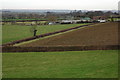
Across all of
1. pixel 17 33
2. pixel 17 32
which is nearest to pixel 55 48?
pixel 17 33

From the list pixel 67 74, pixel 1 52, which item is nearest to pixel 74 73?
pixel 67 74

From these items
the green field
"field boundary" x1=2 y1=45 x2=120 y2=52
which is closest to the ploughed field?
the green field

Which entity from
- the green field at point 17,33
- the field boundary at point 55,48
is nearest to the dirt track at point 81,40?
the field boundary at point 55,48

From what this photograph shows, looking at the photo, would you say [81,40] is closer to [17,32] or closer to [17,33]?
[17,33]

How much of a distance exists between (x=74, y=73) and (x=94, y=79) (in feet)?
4.38

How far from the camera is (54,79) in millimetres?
9773

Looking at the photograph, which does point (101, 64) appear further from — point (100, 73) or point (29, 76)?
point (29, 76)

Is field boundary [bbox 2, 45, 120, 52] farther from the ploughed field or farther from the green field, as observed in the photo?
the green field

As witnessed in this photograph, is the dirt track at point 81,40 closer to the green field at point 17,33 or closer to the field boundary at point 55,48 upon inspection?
the field boundary at point 55,48

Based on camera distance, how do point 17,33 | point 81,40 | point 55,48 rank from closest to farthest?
point 55,48
point 81,40
point 17,33

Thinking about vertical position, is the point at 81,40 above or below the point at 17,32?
below

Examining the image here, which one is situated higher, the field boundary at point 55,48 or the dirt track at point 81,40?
the dirt track at point 81,40

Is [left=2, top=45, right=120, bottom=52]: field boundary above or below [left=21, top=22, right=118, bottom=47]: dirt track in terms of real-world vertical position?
below

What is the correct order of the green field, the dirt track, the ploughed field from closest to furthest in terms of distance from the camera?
the dirt track
the ploughed field
the green field
